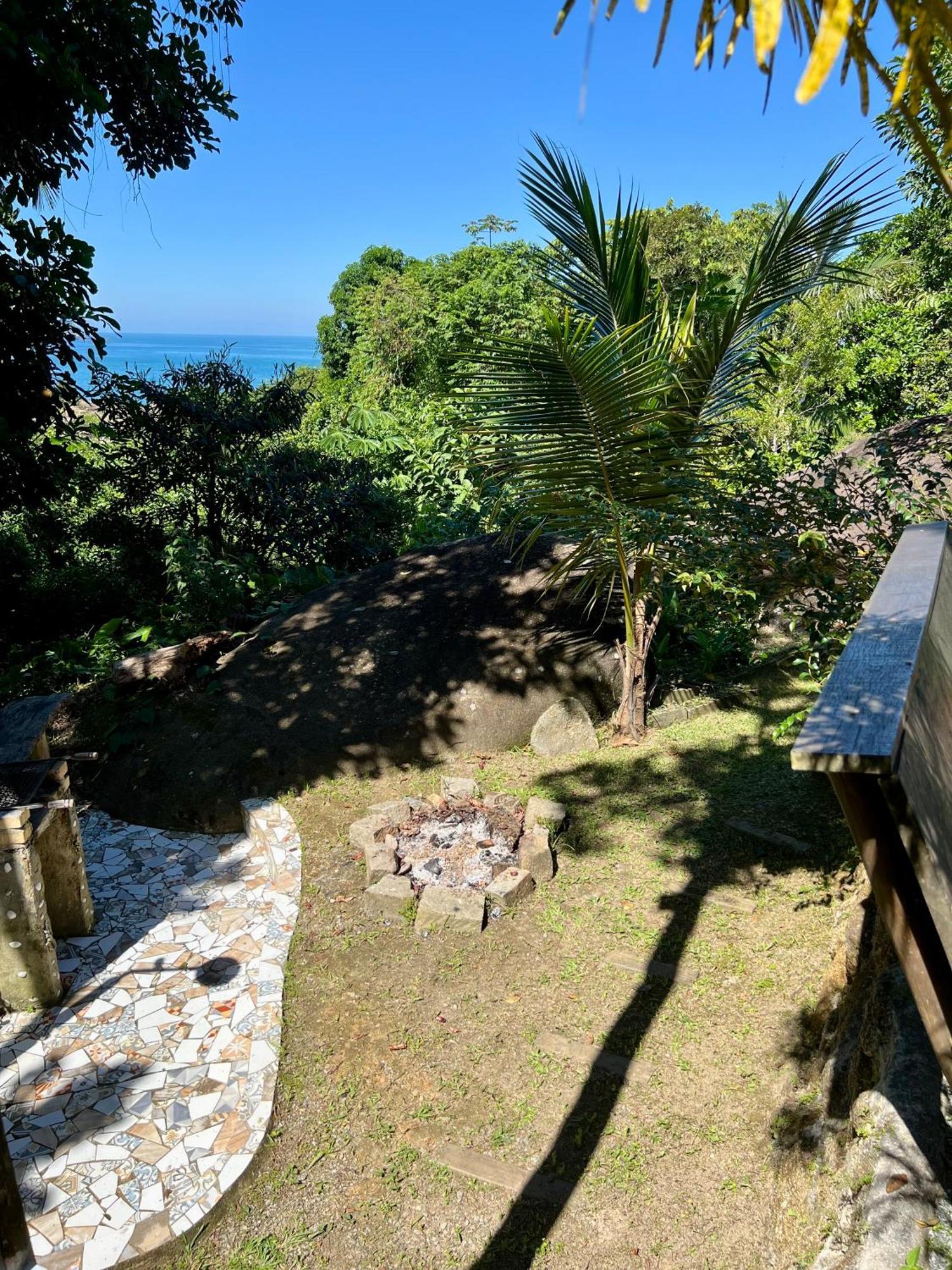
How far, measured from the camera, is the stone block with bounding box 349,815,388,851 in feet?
15.9

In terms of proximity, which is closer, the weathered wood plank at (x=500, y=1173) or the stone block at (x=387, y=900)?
the weathered wood plank at (x=500, y=1173)

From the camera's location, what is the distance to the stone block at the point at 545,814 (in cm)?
494

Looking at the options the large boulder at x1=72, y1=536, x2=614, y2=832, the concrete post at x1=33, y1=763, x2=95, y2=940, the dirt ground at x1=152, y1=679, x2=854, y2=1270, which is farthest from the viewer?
the large boulder at x1=72, y1=536, x2=614, y2=832

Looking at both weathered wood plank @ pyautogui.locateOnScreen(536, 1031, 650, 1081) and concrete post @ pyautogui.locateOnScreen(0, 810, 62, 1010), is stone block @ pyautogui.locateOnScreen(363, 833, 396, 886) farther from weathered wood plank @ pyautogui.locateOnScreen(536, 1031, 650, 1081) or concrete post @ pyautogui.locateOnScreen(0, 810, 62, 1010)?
concrete post @ pyautogui.locateOnScreen(0, 810, 62, 1010)

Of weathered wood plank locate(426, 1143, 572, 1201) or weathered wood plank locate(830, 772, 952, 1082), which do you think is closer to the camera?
weathered wood plank locate(830, 772, 952, 1082)

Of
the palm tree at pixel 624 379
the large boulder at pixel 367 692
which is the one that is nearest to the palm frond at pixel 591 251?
the palm tree at pixel 624 379

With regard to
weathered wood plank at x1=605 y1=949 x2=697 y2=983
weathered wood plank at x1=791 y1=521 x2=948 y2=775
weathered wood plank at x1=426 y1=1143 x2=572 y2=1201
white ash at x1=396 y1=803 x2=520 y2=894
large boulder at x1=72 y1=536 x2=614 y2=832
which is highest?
weathered wood plank at x1=791 y1=521 x2=948 y2=775

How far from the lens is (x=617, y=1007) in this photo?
3.63m

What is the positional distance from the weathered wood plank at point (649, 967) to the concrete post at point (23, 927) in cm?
251

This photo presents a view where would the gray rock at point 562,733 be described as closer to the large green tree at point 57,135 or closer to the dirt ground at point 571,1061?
the dirt ground at point 571,1061

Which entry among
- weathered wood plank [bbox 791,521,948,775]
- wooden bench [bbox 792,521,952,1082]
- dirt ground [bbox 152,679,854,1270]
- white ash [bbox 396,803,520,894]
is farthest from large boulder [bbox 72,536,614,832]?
wooden bench [bbox 792,521,952,1082]

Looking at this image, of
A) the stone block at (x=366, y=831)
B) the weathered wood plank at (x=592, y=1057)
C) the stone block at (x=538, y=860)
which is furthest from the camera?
the stone block at (x=366, y=831)

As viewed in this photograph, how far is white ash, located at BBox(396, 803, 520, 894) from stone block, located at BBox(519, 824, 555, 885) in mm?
96

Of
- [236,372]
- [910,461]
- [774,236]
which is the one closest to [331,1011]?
[910,461]
